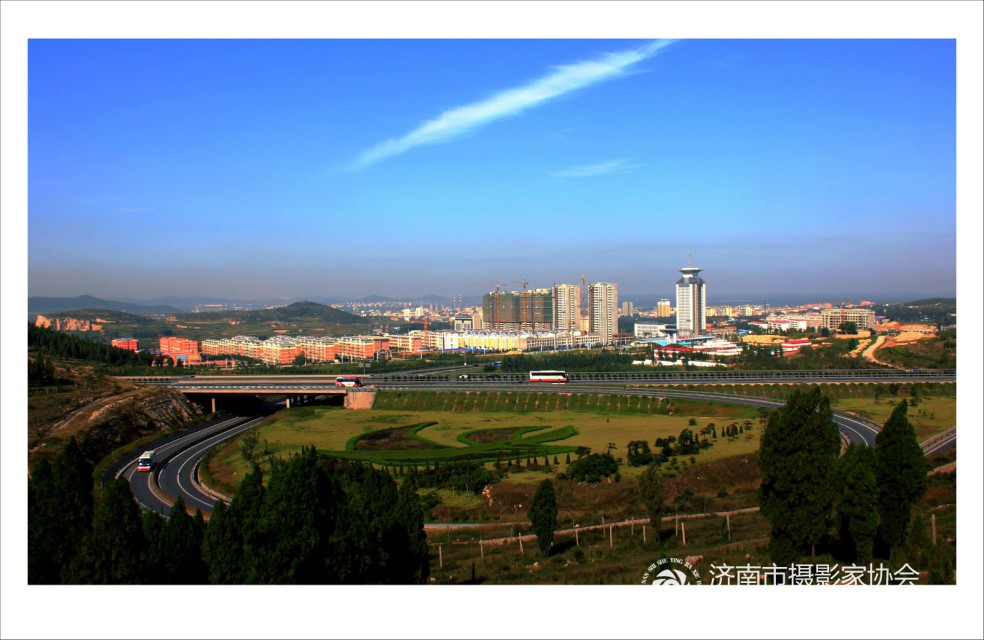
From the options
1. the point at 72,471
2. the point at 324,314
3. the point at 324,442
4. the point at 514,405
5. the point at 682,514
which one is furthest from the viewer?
the point at 324,314

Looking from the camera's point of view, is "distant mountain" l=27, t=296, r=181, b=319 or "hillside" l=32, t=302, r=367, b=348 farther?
"hillside" l=32, t=302, r=367, b=348

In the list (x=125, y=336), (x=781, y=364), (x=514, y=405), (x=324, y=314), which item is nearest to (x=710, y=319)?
(x=324, y=314)

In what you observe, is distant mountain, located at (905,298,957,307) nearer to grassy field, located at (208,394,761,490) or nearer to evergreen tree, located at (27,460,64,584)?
grassy field, located at (208,394,761,490)

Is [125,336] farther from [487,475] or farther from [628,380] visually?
[487,475]

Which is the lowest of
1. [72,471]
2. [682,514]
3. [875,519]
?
[682,514]

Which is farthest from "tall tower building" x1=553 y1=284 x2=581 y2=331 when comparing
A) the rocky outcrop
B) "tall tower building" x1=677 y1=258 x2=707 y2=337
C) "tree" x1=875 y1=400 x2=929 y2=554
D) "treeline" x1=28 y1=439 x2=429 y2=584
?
"treeline" x1=28 y1=439 x2=429 y2=584

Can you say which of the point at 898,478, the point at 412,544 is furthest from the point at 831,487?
the point at 412,544
